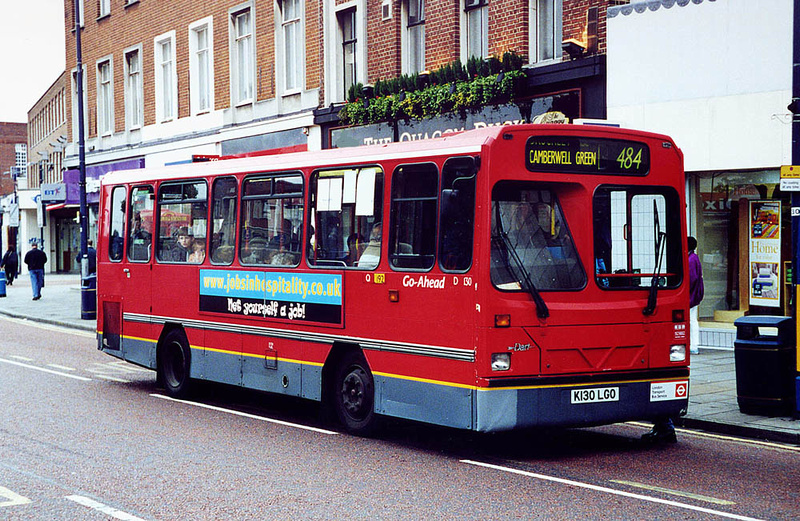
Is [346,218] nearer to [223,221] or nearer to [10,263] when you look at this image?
[223,221]

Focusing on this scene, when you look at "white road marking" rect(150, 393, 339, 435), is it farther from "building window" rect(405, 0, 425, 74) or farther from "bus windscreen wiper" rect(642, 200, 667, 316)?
"building window" rect(405, 0, 425, 74)

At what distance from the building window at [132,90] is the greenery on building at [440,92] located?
12293mm

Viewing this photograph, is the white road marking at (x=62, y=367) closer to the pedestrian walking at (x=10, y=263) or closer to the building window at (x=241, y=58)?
the building window at (x=241, y=58)

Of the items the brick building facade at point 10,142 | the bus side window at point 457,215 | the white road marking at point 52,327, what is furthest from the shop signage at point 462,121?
the brick building facade at point 10,142

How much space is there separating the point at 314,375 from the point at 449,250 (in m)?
2.35

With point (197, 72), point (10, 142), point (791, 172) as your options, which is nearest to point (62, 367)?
point (791, 172)

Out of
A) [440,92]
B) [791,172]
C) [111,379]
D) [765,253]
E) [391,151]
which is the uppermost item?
[440,92]

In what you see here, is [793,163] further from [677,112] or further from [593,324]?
[677,112]

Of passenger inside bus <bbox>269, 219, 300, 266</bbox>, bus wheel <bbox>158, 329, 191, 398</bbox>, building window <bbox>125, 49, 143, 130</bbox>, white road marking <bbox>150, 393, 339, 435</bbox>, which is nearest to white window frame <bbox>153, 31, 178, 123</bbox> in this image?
building window <bbox>125, 49, 143, 130</bbox>

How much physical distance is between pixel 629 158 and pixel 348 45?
50.5ft

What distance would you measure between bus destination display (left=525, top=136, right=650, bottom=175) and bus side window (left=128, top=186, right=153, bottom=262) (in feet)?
20.4

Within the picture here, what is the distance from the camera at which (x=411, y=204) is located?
9.25 metres

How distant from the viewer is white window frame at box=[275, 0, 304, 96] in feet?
82.7

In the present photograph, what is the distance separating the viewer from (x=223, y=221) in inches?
468
